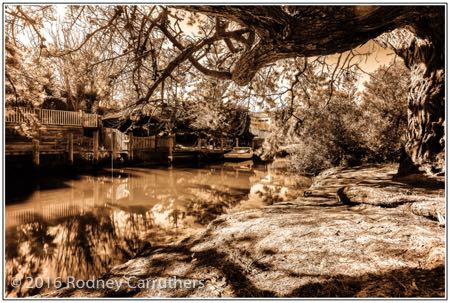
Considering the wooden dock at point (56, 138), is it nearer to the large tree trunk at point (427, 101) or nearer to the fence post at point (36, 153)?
the fence post at point (36, 153)

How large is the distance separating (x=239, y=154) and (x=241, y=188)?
14.0 meters

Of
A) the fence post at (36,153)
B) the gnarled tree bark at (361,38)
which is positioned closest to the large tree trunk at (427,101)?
the gnarled tree bark at (361,38)

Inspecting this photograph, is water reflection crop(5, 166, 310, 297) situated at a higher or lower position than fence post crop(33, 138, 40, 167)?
lower

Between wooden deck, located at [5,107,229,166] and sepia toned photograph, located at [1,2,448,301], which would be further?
wooden deck, located at [5,107,229,166]

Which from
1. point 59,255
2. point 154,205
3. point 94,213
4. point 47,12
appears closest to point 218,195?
point 154,205

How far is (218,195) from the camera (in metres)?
10.5

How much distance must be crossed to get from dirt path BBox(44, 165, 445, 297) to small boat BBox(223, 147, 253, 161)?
2176 centimetres

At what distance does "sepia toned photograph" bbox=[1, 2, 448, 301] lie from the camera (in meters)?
2.42

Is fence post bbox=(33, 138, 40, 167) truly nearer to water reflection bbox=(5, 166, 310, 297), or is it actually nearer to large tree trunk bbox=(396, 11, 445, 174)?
water reflection bbox=(5, 166, 310, 297)

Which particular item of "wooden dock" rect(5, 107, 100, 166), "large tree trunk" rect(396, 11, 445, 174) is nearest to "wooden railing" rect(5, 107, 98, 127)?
"wooden dock" rect(5, 107, 100, 166)

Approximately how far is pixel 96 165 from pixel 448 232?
18.2 metres

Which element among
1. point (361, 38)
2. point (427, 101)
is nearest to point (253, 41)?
point (361, 38)

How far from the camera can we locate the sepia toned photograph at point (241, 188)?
242cm

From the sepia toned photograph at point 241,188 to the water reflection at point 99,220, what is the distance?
0.05m
